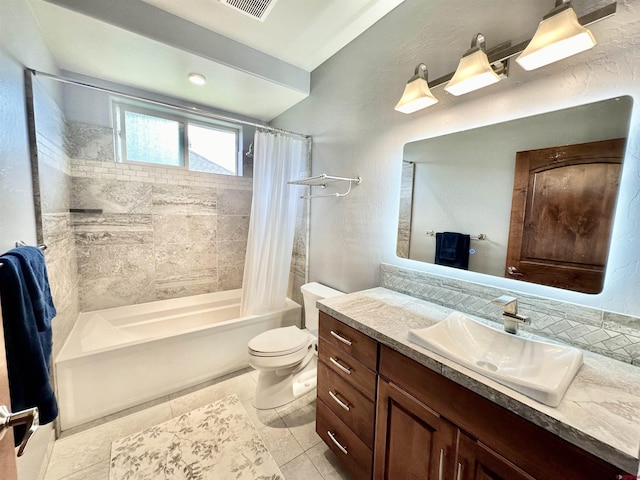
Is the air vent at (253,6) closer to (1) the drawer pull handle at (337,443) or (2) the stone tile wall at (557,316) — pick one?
(2) the stone tile wall at (557,316)

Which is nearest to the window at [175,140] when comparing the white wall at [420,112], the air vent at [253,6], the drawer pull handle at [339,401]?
the white wall at [420,112]

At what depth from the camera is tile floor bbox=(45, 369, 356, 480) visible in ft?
4.48

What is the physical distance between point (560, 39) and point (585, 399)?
1.15 metres

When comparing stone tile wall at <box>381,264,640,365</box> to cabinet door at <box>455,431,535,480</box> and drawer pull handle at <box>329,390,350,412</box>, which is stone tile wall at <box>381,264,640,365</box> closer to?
cabinet door at <box>455,431,535,480</box>

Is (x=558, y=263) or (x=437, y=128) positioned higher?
(x=437, y=128)

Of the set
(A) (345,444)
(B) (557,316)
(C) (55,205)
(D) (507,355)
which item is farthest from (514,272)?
(C) (55,205)

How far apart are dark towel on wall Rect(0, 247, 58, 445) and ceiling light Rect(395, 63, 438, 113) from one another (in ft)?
6.05

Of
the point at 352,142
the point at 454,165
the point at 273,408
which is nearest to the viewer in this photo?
the point at 454,165

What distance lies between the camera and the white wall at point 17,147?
1077 millimetres

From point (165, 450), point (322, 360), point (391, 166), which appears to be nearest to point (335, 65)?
point (391, 166)

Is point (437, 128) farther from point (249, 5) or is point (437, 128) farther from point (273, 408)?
point (273, 408)

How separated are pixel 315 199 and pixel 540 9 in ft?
5.72

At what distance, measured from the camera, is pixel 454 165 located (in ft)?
4.55

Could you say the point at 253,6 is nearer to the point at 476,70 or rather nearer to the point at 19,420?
the point at 476,70
